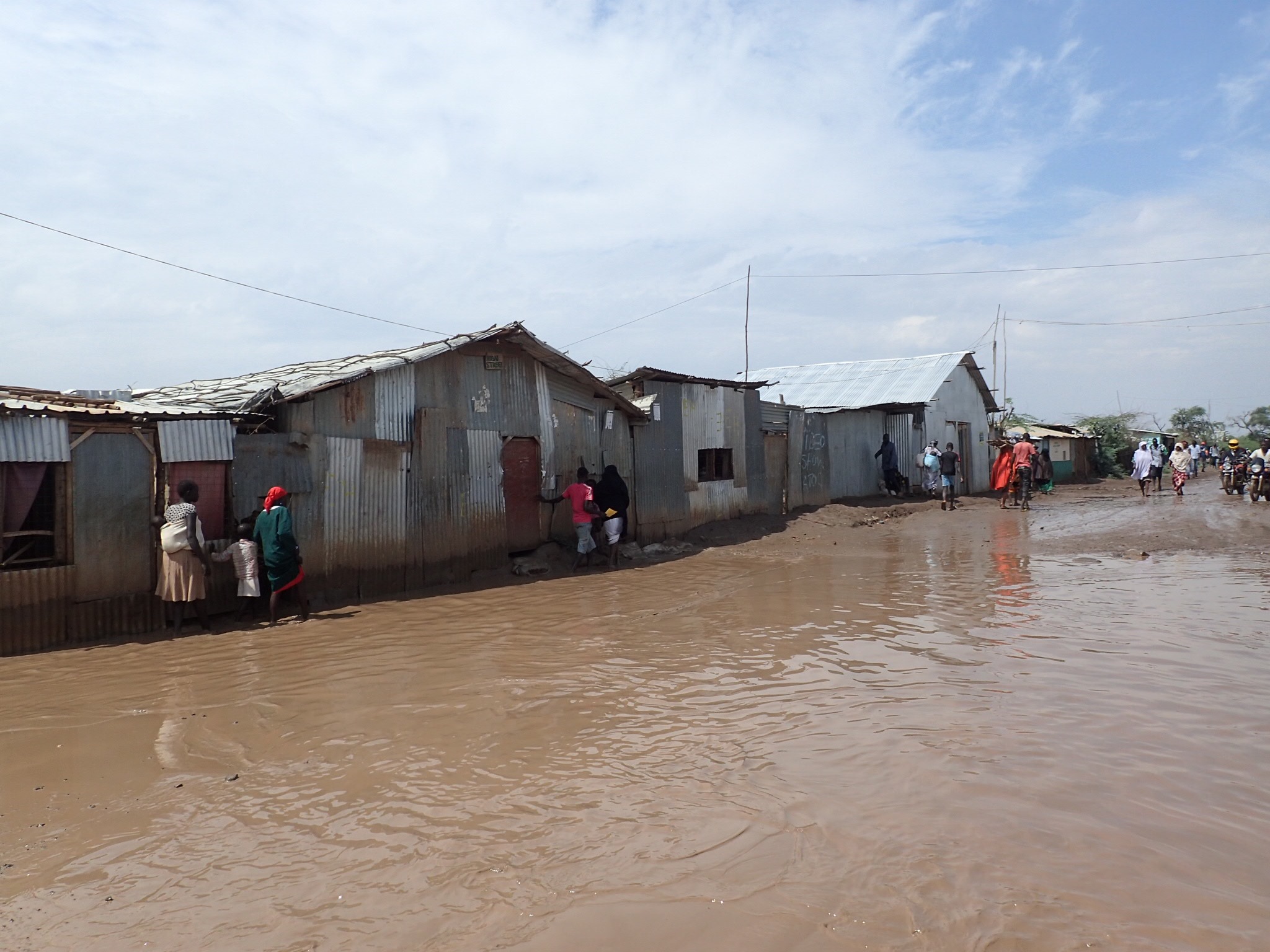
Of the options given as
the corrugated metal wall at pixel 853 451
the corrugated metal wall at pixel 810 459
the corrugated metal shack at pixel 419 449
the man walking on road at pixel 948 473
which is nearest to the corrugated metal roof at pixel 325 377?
the corrugated metal shack at pixel 419 449

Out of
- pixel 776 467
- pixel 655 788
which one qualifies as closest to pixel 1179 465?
pixel 776 467

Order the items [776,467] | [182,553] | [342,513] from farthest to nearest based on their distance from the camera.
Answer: [776,467] < [342,513] < [182,553]

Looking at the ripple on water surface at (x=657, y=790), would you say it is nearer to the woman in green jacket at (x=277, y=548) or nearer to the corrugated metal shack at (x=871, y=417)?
the woman in green jacket at (x=277, y=548)

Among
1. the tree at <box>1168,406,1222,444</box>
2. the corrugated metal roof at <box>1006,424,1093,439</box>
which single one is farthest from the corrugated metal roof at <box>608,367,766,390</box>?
the tree at <box>1168,406,1222,444</box>

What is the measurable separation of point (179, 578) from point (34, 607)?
4.21ft

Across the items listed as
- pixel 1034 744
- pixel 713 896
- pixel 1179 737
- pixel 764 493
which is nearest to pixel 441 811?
pixel 713 896

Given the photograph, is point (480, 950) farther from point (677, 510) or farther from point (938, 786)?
point (677, 510)

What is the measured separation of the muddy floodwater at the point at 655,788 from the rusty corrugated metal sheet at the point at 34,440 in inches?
76.5

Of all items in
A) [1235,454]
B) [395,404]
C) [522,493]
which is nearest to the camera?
[395,404]

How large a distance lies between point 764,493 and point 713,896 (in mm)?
15899

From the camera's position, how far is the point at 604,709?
20.7 ft

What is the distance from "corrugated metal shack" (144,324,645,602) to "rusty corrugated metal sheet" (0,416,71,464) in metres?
1.79

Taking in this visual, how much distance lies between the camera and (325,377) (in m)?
11.3

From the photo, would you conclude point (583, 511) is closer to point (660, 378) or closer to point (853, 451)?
point (660, 378)
